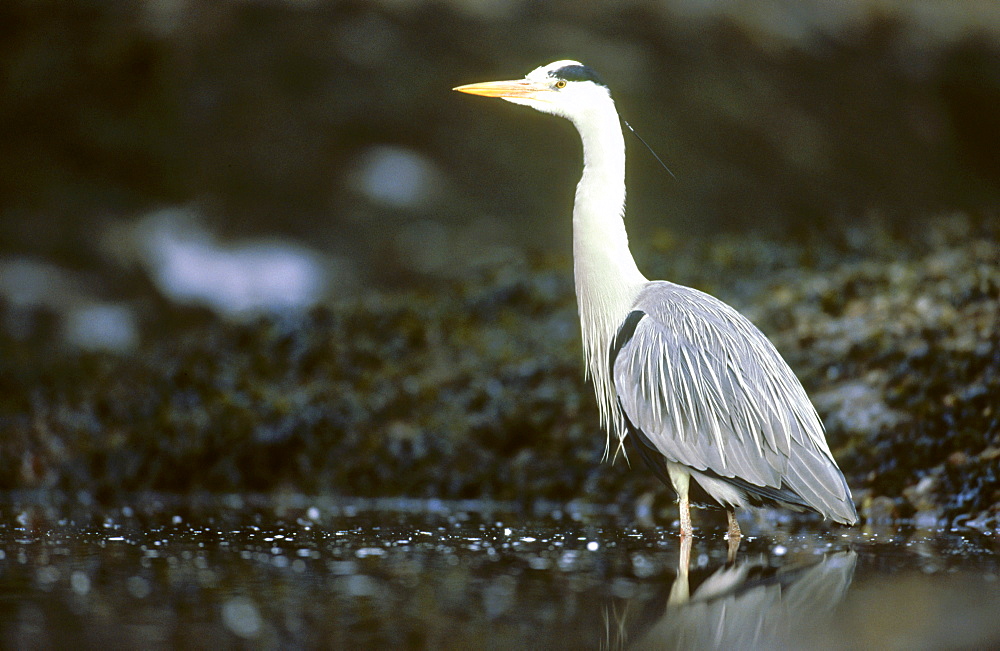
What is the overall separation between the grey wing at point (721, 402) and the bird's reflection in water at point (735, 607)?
39 cm

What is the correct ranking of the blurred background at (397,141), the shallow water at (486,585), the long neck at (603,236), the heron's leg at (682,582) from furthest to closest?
the blurred background at (397,141)
the long neck at (603,236)
the heron's leg at (682,582)
the shallow water at (486,585)

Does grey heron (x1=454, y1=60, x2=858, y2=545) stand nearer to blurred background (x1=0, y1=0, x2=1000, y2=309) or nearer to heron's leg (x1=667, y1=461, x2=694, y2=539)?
heron's leg (x1=667, y1=461, x2=694, y2=539)

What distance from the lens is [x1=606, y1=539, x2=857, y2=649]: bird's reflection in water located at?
182 cm

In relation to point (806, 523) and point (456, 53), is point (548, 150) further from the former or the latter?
point (806, 523)

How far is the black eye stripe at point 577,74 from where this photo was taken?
11.4 feet

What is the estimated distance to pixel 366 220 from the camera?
332 inches

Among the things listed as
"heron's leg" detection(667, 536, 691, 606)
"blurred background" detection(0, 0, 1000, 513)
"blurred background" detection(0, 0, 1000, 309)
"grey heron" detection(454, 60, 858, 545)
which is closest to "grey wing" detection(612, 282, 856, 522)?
"grey heron" detection(454, 60, 858, 545)

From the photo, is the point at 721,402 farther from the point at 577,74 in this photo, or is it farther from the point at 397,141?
the point at 397,141

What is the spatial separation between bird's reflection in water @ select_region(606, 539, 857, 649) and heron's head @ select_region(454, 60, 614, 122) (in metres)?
1.69

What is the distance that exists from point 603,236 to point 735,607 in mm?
1693

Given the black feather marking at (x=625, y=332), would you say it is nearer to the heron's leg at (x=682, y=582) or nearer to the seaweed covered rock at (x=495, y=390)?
the heron's leg at (x=682, y=582)

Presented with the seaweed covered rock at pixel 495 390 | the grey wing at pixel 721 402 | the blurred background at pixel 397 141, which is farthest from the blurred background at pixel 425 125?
the grey wing at pixel 721 402

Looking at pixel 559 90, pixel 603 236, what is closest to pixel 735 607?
pixel 603 236

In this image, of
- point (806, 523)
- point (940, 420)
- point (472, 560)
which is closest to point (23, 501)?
point (472, 560)
